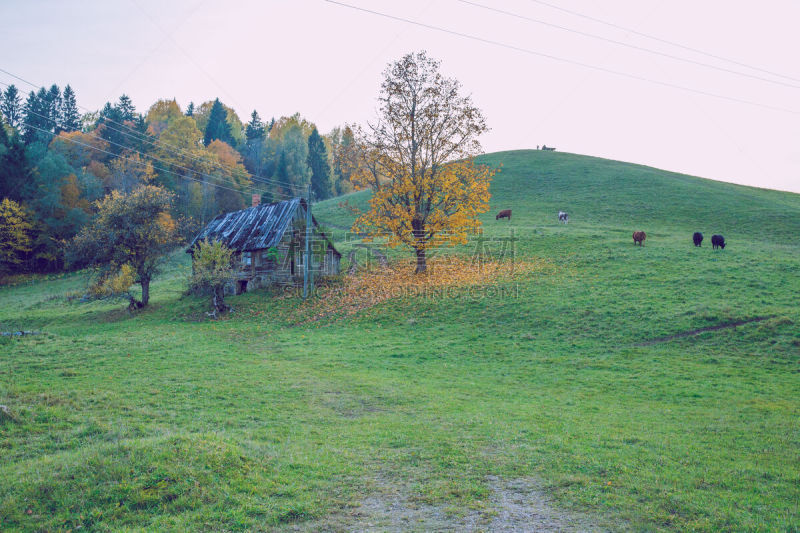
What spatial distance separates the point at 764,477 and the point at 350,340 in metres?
16.2

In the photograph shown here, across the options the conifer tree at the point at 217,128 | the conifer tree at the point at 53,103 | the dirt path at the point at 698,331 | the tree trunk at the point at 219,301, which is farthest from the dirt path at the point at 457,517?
the conifer tree at the point at 53,103

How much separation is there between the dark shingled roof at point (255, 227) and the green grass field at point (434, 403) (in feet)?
15.5

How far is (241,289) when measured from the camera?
33812 mm

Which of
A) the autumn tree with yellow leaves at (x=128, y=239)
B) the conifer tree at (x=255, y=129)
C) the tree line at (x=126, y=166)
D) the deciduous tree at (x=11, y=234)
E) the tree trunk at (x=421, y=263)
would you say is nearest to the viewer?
the autumn tree with yellow leaves at (x=128, y=239)

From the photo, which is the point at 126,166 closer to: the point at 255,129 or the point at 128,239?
the point at 128,239

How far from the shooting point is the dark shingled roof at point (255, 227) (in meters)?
33.4

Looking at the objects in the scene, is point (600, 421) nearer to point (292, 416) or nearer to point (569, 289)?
point (292, 416)

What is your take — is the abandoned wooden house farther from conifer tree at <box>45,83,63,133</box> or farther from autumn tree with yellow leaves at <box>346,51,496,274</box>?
conifer tree at <box>45,83,63,133</box>

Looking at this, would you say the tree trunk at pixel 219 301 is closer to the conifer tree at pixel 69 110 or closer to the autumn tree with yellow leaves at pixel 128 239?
the autumn tree with yellow leaves at pixel 128 239

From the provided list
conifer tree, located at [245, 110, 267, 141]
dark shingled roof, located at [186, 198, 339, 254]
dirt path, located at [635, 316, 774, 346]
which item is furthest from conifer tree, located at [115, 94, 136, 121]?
dirt path, located at [635, 316, 774, 346]

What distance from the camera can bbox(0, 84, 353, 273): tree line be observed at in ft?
172

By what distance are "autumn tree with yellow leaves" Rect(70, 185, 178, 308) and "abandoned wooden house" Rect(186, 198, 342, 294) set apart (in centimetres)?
393

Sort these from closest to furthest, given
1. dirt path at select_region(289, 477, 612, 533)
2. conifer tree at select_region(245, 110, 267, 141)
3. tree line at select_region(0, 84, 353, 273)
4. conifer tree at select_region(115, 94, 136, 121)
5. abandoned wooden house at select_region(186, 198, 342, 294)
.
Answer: dirt path at select_region(289, 477, 612, 533), abandoned wooden house at select_region(186, 198, 342, 294), tree line at select_region(0, 84, 353, 273), conifer tree at select_region(115, 94, 136, 121), conifer tree at select_region(245, 110, 267, 141)

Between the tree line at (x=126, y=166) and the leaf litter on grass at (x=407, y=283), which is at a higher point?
the tree line at (x=126, y=166)
